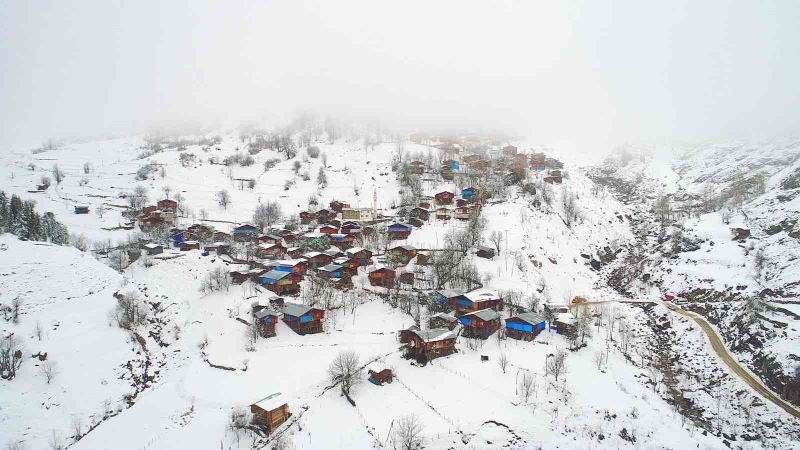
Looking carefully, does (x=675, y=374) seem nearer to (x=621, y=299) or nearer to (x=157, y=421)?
(x=621, y=299)

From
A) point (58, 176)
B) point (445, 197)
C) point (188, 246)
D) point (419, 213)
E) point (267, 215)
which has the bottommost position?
point (188, 246)

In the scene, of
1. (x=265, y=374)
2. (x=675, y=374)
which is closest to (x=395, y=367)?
(x=265, y=374)

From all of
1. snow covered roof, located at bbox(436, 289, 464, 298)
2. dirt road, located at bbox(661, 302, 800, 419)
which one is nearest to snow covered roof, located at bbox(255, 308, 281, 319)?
snow covered roof, located at bbox(436, 289, 464, 298)

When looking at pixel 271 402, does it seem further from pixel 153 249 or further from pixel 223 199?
pixel 223 199

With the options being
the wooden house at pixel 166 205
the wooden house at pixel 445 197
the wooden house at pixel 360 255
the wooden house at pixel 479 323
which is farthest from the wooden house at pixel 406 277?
the wooden house at pixel 166 205

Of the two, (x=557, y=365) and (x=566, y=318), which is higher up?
(x=566, y=318)

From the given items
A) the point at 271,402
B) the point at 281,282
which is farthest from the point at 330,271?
the point at 271,402

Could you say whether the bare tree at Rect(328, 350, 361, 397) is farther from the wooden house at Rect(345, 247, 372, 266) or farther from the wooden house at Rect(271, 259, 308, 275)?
the wooden house at Rect(345, 247, 372, 266)
